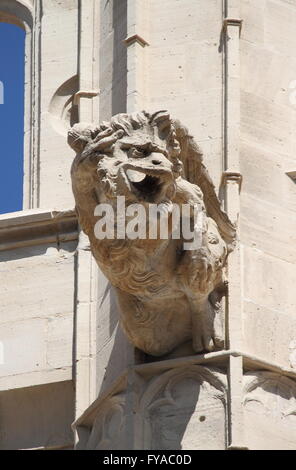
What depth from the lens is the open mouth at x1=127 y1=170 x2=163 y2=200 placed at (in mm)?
11461

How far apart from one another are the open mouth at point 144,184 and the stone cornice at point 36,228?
1486mm

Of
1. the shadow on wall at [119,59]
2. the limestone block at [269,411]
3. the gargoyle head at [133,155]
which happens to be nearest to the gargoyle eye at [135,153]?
the gargoyle head at [133,155]

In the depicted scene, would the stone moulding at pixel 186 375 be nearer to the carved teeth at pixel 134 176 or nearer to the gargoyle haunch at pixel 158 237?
the gargoyle haunch at pixel 158 237

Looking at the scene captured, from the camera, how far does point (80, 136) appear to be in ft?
38.0

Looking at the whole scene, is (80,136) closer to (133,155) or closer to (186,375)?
(133,155)

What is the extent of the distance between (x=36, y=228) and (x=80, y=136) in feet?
5.07

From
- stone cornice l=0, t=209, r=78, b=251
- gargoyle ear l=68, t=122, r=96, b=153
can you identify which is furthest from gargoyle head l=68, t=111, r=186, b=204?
stone cornice l=0, t=209, r=78, b=251

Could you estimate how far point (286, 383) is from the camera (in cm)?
1192

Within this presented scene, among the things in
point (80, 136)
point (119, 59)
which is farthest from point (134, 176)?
point (119, 59)

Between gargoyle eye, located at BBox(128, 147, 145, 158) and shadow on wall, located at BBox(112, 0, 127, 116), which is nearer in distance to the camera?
gargoyle eye, located at BBox(128, 147, 145, 158)

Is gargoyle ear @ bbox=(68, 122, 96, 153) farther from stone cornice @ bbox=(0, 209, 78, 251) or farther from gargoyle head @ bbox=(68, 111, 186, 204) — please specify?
stone cornice @ bbox=(0, 209, 78, 251)

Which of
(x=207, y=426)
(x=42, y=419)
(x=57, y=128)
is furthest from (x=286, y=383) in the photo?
(x=57, y=128)

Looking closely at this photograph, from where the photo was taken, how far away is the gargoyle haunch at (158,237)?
37.7 feet

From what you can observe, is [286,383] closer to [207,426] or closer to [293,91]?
[207,426]
